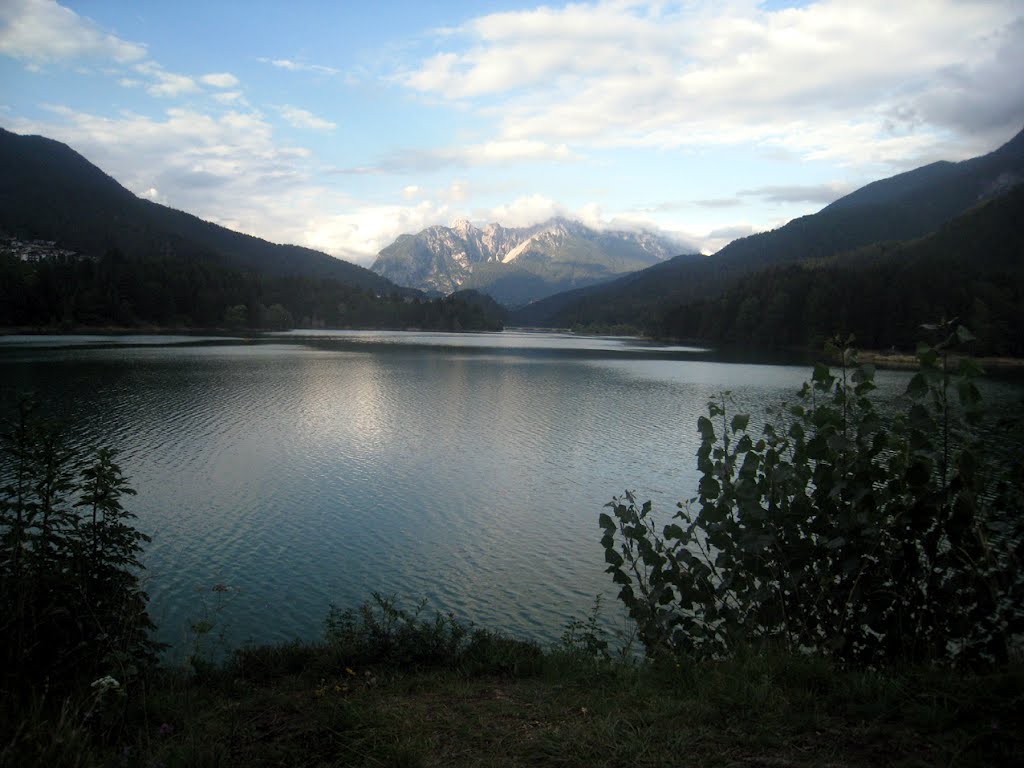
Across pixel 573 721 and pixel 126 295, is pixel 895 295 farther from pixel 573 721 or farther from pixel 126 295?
pixel 126 295

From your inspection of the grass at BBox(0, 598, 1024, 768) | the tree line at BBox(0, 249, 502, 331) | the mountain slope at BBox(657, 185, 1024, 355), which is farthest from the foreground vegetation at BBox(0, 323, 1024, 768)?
the tree line at BBox(0, 249, 502, 331)

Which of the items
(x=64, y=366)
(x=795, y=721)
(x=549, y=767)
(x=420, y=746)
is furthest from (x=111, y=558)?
(x=64, y=366)

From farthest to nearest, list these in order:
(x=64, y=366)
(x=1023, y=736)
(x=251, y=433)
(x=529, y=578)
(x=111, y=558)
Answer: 1. (x=64, y=366)
2. (x=251, y=433)
3. (x=529, y=578)
4. (x=111, y=558)
5. (x=1023, y=736)

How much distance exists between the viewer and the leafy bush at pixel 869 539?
5250 mm

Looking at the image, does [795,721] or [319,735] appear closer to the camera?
[795,721]

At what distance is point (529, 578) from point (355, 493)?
844 centimetres

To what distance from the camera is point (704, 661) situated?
639 cm

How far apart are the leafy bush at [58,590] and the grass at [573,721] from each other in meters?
0.51

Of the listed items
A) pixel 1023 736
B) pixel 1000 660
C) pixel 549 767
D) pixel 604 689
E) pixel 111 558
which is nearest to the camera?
pixel 1023 736

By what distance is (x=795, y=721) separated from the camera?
450 centimetres

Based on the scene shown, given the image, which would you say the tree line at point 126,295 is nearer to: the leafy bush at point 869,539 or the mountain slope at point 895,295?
the mountain slope at point 895,295

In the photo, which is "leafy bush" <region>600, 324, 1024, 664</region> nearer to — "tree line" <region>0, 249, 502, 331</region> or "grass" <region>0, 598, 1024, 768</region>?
"grass" <region>0, 598, 1024, 768</region>

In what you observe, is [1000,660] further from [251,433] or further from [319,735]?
[251,433]

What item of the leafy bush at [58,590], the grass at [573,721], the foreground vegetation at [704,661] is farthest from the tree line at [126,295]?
the grass at [573,721]
